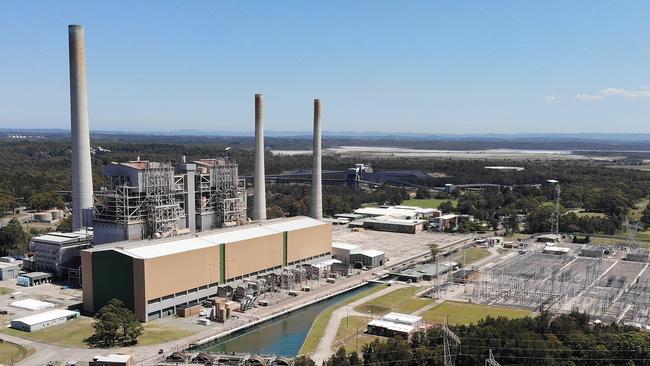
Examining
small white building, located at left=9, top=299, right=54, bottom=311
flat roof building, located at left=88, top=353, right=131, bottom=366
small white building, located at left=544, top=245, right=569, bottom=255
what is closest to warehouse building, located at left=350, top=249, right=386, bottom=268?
small white building, located at left=544, top=245, right=569, bottom=255

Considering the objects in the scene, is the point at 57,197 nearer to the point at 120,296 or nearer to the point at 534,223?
the point at 120,296

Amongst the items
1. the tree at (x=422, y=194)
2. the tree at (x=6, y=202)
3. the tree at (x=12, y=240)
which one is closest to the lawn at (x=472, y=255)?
the tree at (x=12, y=240)

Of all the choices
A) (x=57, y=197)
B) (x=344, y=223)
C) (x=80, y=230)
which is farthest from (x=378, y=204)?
(x=80, y=230)

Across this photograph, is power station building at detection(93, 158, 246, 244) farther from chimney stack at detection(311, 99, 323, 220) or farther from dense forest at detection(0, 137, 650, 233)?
dense forest at detection(0, 137, 650, 233)

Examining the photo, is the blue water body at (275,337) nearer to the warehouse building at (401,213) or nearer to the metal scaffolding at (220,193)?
the metal scaffolding at (220,193)

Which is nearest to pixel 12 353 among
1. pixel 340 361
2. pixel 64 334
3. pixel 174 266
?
pixel 64 334

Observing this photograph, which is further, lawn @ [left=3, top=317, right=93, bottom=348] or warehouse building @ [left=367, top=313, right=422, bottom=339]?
warehouse building @ [left=367, top=313, right=422, bottom=339]

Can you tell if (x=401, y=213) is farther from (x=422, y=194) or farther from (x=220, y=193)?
(x=220, y=193)
